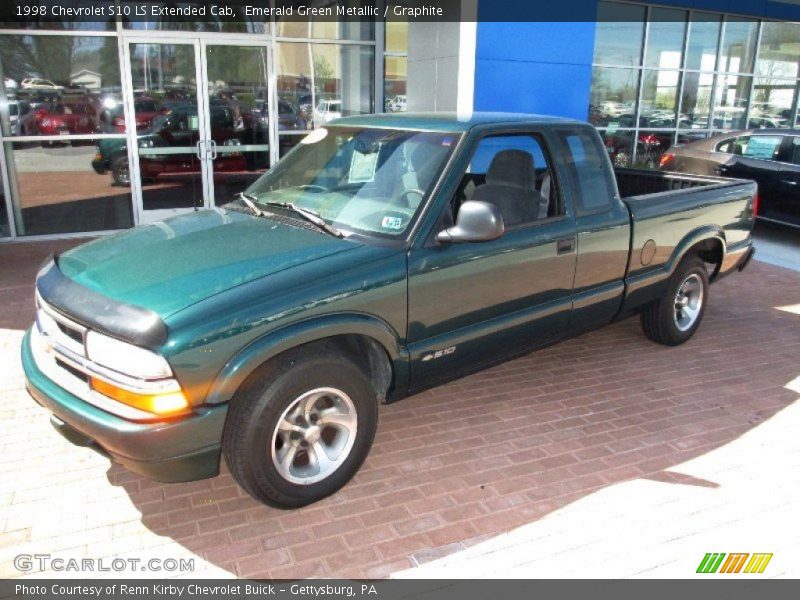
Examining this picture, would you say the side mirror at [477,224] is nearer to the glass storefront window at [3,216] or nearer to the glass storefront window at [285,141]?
the glass storefront window at [285,141]

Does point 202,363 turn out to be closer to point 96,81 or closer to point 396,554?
point 396,554

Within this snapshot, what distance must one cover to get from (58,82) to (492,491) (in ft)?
29.6

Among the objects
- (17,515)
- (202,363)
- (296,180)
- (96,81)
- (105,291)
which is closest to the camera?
(202,363)

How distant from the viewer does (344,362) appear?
3.32 metres

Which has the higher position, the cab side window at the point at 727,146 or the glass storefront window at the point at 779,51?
the glass storefront window at the point at 779,51

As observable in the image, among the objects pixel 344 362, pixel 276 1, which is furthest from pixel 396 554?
pixel 276 1

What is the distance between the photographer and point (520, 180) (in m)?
4.50

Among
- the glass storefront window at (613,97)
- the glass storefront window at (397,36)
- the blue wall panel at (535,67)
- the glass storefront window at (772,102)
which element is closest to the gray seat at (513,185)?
the blue wall panel at (535,67)

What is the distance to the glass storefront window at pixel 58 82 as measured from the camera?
364 inches

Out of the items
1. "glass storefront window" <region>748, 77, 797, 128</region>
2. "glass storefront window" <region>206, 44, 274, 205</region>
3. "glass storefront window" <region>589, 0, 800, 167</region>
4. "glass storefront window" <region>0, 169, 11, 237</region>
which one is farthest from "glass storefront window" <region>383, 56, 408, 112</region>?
"glass storefront window" <region>748, 77, 797, 128</region>

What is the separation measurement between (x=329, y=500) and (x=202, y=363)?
113cm

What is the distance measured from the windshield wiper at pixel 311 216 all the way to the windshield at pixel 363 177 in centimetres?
4

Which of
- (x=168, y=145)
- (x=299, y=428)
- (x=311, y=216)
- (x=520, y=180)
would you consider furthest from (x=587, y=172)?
(x=168, y=145)

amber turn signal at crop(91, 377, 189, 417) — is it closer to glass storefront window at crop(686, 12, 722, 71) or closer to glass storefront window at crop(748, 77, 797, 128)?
glass storefront window at crop(686, 12, 722, 71)
